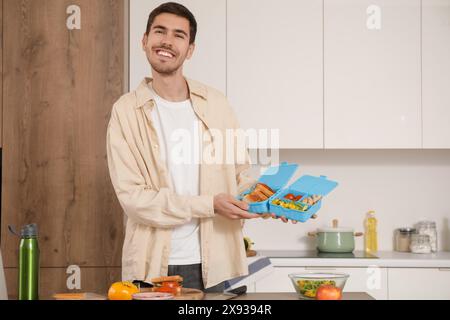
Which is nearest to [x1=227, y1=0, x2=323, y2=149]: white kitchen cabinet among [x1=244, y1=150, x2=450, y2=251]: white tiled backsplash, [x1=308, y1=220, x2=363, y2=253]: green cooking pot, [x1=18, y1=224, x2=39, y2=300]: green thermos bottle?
[x1=244, y1=150, x2=450, y2=251]: white tiled backsplash

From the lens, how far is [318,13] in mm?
2916

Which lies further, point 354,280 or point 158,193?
point 354,280

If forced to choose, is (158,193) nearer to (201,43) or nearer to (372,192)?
(201,43)

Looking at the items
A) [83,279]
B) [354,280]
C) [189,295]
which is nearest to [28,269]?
[189,295]

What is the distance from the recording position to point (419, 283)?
2.68 meters

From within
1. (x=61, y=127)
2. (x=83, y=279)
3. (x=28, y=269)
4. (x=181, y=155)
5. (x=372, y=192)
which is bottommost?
(x=83, y=279)

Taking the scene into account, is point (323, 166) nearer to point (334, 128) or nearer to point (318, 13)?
point (334, 128)

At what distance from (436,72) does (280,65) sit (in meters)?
0.70

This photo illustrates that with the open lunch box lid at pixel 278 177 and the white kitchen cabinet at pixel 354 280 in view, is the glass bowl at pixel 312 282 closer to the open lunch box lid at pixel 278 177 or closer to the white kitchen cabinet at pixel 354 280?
the open lunch box lid at pixel 278 177

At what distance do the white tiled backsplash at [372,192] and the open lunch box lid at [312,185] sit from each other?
1.43 meters

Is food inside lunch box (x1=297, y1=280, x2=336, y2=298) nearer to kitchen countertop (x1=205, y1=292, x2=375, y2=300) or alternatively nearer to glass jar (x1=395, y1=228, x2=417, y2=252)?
kitchen countertop (x1=205, y1=292, x2=375, y2=300)
